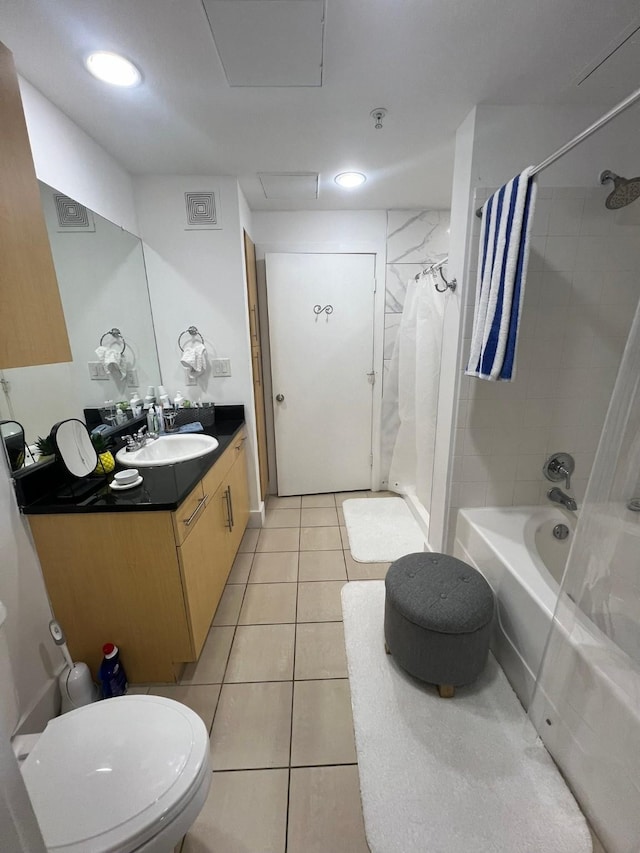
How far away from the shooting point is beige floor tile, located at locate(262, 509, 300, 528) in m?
2.63

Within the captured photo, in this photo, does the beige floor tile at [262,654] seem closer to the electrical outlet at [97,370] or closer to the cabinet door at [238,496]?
the cabinet door at [238,496]

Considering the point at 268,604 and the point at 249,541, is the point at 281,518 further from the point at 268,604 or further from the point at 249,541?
the point at 268,604

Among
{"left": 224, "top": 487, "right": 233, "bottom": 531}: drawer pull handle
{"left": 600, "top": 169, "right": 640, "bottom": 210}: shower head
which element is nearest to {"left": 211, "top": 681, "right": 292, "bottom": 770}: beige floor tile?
{"left": 224, "top": 487, "right": 233, "bottom": 531}: drawer pull handle

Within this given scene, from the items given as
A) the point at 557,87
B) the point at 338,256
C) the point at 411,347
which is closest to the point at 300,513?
the point at 411,347

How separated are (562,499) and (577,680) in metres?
A: 0.85

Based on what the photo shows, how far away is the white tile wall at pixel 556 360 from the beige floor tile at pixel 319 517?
3.74ft

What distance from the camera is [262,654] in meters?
1.56

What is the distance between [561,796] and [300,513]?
2.01m

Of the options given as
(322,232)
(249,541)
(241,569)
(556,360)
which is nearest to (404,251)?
(322,232)

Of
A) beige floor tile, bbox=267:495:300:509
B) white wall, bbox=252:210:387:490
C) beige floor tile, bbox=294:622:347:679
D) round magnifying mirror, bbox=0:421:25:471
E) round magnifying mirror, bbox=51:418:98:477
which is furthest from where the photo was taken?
beige floor tile, bbox=267:495:300:509

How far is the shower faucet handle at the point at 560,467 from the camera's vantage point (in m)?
1.69

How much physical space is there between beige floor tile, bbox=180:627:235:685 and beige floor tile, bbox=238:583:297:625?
0.36 ft

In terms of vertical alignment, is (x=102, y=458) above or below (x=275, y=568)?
above

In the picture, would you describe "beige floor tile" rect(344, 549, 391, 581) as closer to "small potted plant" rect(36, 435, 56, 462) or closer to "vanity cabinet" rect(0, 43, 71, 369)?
"small potted plant" rect(36, 435, 56, 462)
